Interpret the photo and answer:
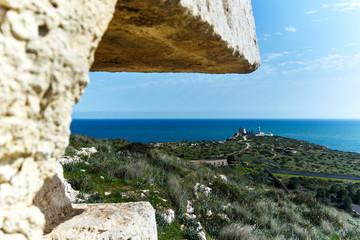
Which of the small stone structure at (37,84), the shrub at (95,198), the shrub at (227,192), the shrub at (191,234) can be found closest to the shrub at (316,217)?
the shrub at (227,192)

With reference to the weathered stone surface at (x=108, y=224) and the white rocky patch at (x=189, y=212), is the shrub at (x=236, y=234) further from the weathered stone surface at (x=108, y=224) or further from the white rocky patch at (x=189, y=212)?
the weathered stone surface at (x=108, y=224)

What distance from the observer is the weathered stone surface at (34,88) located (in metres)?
0.91

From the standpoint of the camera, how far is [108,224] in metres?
2.73

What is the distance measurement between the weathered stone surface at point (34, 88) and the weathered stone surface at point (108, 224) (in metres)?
1.59

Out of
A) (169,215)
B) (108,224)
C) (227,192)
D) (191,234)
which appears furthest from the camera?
(227,192)

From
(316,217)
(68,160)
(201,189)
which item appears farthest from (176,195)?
(316,217)

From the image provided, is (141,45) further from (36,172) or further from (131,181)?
(131,181)

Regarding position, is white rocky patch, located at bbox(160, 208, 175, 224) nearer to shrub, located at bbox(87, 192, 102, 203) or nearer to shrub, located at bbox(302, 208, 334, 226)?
shrub, located at bbox(87, 192, 102, 203)

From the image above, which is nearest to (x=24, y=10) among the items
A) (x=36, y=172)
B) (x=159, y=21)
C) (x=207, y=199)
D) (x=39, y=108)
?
(x=39, y=108)

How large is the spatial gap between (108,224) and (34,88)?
89.1 inches

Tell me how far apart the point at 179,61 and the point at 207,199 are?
5.86 m

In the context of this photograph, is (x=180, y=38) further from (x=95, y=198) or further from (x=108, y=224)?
(x=95, y=198)

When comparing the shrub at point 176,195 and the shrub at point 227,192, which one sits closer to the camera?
the shrub at point 176,195

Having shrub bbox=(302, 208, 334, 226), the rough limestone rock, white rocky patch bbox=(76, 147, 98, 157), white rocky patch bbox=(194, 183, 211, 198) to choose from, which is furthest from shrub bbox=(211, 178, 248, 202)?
the rough limestone rock
